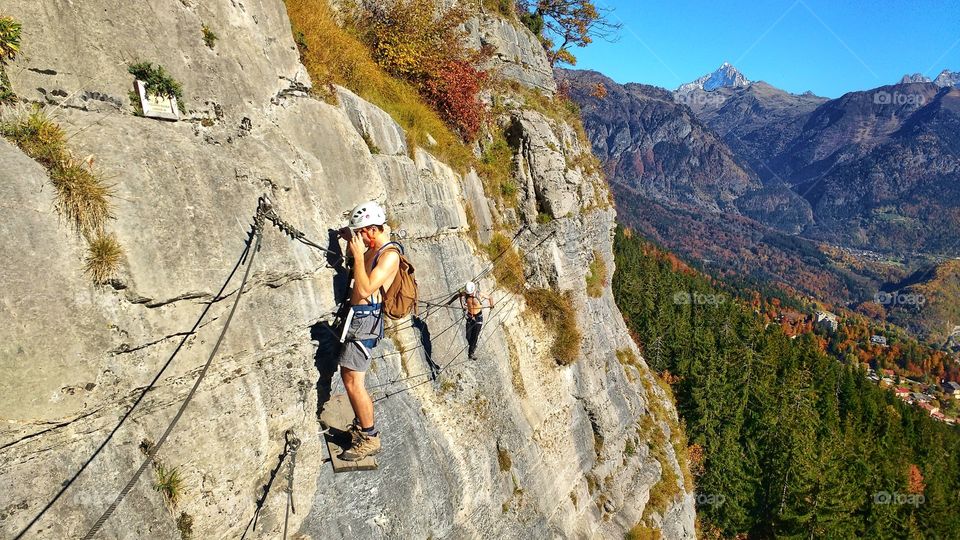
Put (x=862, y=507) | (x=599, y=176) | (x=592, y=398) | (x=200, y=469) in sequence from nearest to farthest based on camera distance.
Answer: (x=200, y=469) < (x=592, y=398) < (x=599, y=176) < (x=862, y=507)

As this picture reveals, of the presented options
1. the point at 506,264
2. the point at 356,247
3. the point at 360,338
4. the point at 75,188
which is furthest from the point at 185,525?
the point at 506,264

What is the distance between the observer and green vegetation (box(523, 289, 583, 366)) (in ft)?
54.9

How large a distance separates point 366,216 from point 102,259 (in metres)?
A: 3.04

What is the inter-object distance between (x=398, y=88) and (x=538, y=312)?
26.7ft

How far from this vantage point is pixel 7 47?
5.21 metres

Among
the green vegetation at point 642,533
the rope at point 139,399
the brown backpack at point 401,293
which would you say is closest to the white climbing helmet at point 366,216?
the brown backpack at point 401,293

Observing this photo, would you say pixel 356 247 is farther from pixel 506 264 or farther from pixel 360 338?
pixel 506 264

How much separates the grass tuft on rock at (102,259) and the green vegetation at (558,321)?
39.9 ft

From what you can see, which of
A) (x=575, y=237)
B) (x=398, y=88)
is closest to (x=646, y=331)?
(x=575, y=237)

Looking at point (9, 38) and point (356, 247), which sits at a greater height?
point (9, 38)

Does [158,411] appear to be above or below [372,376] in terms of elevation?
above

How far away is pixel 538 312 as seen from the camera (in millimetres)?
16562

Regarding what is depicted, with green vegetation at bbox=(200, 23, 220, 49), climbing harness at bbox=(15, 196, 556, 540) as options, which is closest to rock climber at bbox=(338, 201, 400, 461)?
climbing harness at bbox=(15, 196, 556, 540)

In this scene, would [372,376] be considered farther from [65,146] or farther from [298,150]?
[65,146]
